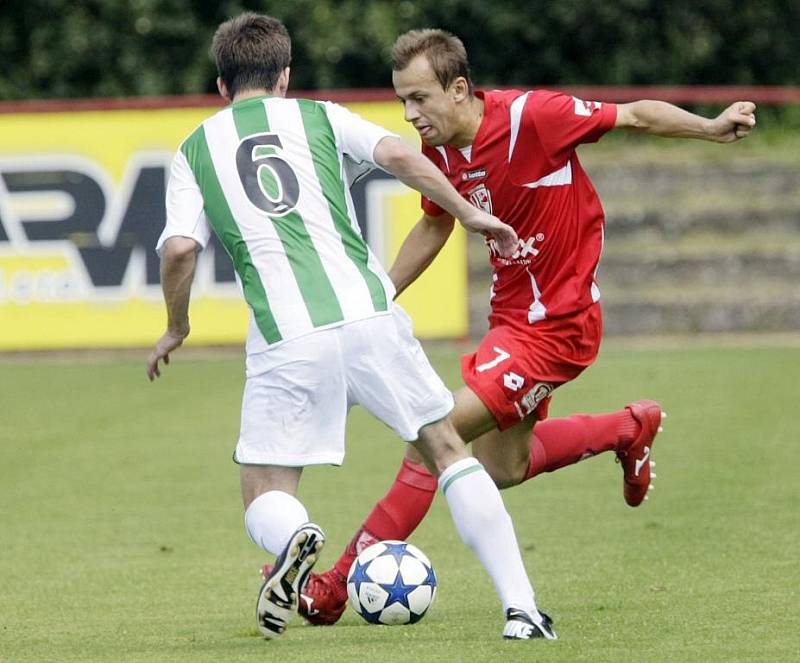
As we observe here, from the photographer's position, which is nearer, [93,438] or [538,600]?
[538,600]

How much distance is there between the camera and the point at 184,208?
196 inches

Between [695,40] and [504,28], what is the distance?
2384 mm

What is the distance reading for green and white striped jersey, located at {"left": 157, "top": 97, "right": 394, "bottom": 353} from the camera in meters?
4.95

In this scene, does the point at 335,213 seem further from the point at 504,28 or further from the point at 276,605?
the point at 504,28

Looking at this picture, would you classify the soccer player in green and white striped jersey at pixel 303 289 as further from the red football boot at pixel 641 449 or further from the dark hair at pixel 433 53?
the red football boot at pixel 641 449

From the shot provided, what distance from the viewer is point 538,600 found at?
18.8 feet

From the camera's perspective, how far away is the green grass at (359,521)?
5027mm

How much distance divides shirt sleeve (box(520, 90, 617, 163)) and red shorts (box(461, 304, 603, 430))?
2.16ft

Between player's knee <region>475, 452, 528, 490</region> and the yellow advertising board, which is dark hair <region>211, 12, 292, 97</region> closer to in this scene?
player's knee <region>475, 452, 528, 490</region>

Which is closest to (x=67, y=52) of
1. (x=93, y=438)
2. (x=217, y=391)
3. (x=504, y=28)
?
(x=504, y=28)

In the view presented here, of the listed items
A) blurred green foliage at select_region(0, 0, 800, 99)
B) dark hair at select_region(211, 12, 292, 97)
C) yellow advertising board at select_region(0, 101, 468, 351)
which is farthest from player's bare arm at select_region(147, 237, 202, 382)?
blurred green foliage at select_region(0, 0, 800, 99)

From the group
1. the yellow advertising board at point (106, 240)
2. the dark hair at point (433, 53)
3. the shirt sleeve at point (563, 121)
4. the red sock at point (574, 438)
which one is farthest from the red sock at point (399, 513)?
the yellow advertising board at point (106, 240)

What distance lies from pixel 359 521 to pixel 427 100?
8.76 feet

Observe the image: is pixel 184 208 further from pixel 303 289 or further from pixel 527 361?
pixel 527 361
